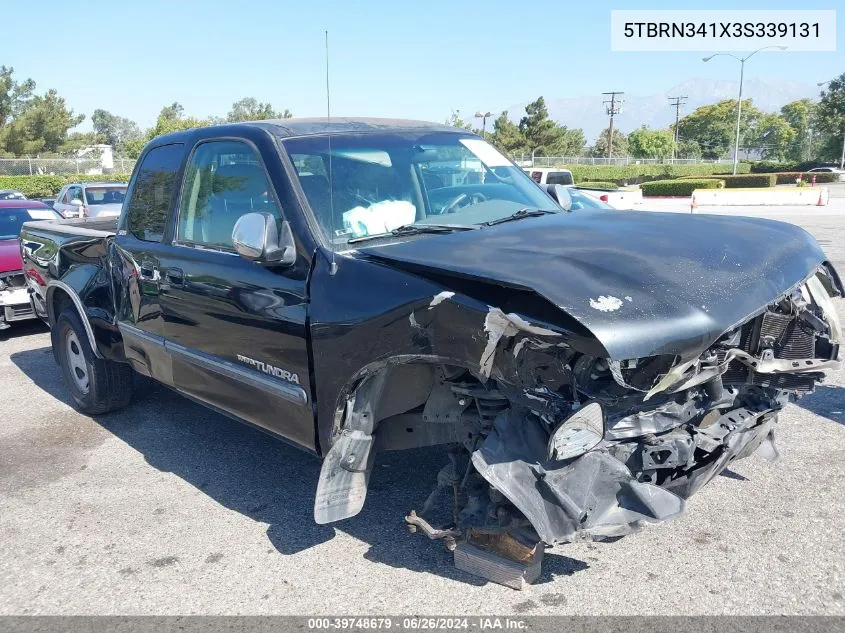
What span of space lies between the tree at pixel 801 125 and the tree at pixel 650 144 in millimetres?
12582

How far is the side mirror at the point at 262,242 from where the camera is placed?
3.29 metres

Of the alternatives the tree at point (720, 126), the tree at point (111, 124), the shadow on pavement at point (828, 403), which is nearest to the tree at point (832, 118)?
the tree at point (720, 126)

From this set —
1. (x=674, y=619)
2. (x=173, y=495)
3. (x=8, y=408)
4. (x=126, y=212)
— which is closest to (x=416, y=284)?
(x=674, y=619)

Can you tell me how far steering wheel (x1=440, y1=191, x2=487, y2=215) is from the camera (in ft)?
12.6

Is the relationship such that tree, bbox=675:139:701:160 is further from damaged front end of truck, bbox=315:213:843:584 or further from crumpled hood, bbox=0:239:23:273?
damaged front end of truck, bbox=315:213:843:584

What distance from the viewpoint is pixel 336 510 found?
10.4 ft

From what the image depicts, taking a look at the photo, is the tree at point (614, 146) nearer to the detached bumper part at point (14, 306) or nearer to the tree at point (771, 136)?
the tree at point (771, 136)

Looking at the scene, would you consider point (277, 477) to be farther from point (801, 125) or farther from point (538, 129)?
point (801, 125)

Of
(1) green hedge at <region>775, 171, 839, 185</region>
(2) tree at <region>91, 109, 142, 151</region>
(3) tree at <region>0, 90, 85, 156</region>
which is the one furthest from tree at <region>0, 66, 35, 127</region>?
(2) tree at <region>91, 109, 142, 151</region>

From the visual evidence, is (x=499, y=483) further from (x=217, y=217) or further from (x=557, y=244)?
(x=217, y=217)

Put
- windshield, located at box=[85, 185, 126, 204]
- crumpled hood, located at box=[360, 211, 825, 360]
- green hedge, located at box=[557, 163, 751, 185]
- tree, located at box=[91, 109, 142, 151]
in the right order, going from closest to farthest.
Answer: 1. crumpled hood, located at box=[360, 211, 825, 360]
2. windshield, located at box=[85, 185, 126, 204]
3. green hedge, located at box=[557, 163, 751, 185]
4. tree, located at box=[91, 109, 142, 151]

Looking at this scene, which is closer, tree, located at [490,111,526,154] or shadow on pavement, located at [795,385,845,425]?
shadow on pavement, located at [795,385,845,425]

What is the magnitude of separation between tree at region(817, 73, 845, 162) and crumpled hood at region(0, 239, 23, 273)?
72602 mm

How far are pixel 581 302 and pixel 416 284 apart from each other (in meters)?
0.68
